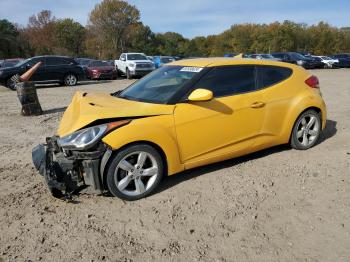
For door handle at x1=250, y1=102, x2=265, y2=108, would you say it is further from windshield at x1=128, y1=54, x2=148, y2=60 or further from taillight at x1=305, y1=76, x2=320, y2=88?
windshield at x1=128, y1=54, x2=148, y2=60

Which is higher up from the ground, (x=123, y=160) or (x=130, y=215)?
(x=123, y=160)

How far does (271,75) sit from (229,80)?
839mm

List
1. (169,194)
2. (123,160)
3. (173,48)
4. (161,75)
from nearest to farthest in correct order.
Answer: (123,160) → (169,194) → (161,75) → (173,48)

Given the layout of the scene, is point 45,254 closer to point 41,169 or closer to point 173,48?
point 41,169

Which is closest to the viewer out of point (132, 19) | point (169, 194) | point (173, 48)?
point (169, 194)

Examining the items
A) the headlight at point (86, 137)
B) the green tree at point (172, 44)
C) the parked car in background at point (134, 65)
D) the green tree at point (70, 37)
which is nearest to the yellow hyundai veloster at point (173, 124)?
the headlight at point (86, 137)

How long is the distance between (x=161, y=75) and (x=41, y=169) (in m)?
2.12

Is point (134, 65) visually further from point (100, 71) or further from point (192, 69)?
point (192, 69)

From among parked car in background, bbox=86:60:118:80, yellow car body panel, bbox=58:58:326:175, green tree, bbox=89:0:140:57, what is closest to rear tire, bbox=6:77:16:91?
parked car in background, bbox=86:60:118:80

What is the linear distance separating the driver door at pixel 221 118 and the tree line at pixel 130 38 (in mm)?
48683

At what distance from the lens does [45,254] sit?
3.37 meters

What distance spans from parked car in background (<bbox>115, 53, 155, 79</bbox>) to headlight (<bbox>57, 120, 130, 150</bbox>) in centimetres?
1983

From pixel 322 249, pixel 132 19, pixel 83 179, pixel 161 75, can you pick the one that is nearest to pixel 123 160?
pixel 83 179

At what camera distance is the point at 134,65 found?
23.8 meters
